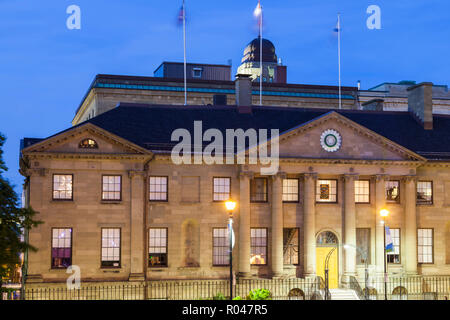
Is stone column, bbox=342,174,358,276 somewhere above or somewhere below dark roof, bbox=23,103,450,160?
below

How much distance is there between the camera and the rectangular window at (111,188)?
44.8m

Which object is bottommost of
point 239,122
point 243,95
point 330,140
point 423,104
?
point 330,140

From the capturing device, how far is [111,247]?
1753 inches

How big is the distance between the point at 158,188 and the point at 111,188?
3009 mm

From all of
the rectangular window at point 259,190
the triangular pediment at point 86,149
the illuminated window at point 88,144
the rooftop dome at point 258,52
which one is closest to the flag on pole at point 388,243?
the rectangular window at point 259,190

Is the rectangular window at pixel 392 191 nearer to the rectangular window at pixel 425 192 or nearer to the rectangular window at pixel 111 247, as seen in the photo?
the rectangular window at pixel 425 192

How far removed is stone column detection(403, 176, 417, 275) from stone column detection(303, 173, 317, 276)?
653 centimetres

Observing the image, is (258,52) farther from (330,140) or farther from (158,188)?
(158,188)

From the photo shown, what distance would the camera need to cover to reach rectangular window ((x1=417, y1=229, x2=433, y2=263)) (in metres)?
49.1

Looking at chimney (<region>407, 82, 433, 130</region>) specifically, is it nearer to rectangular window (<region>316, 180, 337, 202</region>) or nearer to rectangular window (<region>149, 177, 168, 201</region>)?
rectangular window (<region>316, 180, 337, 202</region>)

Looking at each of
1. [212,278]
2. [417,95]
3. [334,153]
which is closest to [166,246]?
[212,278]

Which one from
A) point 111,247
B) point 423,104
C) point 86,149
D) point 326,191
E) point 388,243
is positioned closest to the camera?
point 388,243

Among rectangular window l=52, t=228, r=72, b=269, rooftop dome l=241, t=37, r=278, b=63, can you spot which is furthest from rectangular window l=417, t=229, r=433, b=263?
rooftop dome l=241, t=37, r=278, b=63

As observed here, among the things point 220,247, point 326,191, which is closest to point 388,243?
point 326,191
